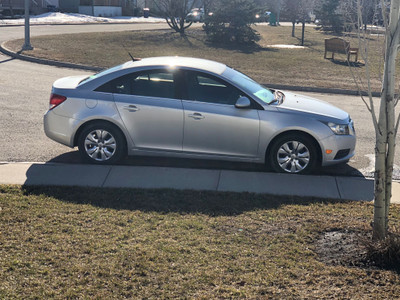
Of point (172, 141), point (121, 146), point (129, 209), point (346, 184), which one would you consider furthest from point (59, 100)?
point (346, 184)

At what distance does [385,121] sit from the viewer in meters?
5.03

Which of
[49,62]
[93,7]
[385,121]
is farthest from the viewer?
[93,7]

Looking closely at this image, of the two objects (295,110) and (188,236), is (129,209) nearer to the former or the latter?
(188,236)

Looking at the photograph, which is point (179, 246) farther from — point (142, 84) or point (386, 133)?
point (142, 84)

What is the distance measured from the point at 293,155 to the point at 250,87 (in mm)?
1295

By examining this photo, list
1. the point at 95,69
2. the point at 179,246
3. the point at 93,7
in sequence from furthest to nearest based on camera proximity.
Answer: the point at 93,7 < the point at 95,69 < the point at 179,246

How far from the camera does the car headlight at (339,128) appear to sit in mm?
8023

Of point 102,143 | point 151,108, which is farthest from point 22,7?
point 151,108

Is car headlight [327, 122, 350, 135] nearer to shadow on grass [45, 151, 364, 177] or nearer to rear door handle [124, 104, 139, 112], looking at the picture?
shadow on grass [45, 151, 364, 177]

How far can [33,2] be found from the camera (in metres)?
56.8

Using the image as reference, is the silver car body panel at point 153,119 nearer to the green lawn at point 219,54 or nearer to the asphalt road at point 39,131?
the asphalt road at point 39,131

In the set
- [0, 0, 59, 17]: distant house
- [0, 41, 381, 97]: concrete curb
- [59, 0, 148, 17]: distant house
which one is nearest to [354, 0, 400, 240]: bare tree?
[0, 41, 381, 97]: concrete curb

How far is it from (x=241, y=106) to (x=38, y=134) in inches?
165

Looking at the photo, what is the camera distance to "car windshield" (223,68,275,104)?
822 cm
